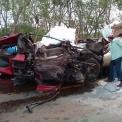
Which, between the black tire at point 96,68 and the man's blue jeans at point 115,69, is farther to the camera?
the black tire at point 96,68

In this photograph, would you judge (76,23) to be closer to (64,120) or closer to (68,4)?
(68,4)

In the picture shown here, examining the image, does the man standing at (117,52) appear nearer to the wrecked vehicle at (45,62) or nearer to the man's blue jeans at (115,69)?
the man's blue jeans at (115,69)

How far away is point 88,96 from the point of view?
5.87 meters

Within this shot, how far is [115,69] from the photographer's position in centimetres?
705

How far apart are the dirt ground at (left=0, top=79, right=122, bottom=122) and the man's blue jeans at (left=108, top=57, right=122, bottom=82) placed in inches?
15.7

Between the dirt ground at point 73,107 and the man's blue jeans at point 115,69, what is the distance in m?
0.40

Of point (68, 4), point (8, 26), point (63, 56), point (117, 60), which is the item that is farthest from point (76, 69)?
point (8, 26)

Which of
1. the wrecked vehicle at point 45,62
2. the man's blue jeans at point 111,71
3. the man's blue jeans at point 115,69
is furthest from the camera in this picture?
the man's blue jeans at point 111,71

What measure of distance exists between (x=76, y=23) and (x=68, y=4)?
2.29 m

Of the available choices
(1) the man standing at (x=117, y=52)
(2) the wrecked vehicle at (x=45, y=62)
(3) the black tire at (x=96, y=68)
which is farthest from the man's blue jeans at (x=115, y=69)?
(2) the wrecked vehicle at (x=45, y=62)

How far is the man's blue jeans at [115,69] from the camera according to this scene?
21.6 ft

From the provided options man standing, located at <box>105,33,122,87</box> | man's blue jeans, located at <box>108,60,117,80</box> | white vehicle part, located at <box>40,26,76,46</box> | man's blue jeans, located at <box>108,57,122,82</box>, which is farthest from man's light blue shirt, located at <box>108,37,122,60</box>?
white vehicle part, located at <box>40,26,76,46</box>

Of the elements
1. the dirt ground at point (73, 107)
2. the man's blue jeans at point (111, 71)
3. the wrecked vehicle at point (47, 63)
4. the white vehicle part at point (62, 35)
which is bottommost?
the dirt ground at point (73, 107)

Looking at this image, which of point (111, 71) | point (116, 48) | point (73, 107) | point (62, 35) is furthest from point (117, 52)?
point (73, 107)
